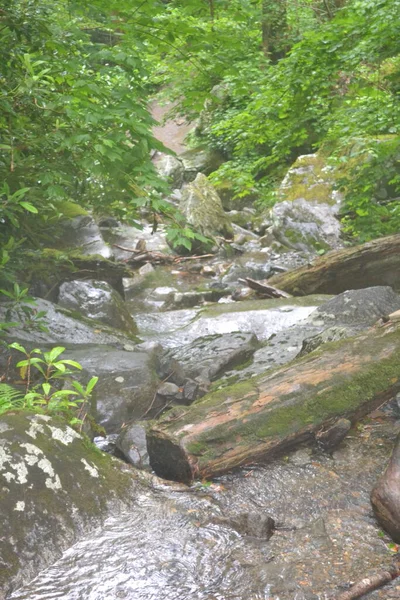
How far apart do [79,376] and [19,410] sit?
1.90 metres

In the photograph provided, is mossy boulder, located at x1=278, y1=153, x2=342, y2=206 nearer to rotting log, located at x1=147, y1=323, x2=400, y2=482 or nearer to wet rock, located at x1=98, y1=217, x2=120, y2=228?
wet rock, located at x1=98, y1=217, x2=120, y2=228

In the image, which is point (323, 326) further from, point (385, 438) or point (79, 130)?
point (79, 130)

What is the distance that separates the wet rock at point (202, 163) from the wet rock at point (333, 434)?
15.1 meters

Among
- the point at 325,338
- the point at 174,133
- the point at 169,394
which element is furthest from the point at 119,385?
the point at 174,133

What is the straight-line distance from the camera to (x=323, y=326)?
623cm

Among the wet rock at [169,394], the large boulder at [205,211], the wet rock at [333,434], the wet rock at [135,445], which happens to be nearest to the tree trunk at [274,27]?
the large boulder at [205,211]

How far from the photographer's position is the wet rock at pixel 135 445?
150 inches

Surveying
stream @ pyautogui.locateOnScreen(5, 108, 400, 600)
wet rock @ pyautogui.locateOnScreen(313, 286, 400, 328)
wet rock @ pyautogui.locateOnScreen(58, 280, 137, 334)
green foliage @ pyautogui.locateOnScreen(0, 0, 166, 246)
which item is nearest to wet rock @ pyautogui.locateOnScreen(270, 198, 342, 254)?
wet rock @ pyautogui.locateOnScreen(313, 286, 400, 328)

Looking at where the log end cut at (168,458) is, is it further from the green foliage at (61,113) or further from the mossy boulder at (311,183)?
the mossy boulder at (311,183)

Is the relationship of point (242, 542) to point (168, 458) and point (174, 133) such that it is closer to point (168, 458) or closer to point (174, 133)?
point (168, 458)

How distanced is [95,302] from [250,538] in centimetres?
490

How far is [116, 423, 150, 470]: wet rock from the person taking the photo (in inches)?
150

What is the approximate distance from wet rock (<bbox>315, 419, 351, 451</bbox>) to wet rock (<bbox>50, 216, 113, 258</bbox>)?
6.01m

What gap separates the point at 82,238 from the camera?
9.26 metres
